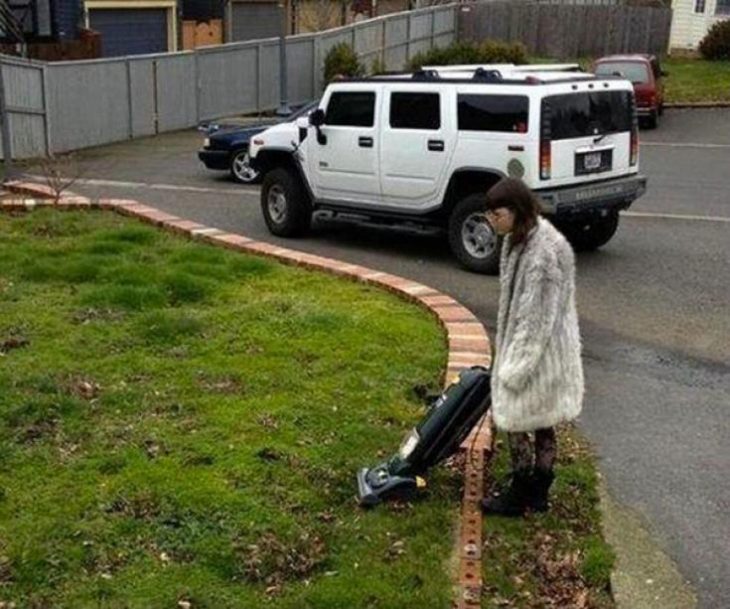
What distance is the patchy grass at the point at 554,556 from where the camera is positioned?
14.6ft

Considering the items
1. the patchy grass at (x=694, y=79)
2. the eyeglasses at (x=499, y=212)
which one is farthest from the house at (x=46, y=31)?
the eyeglasses at (x=499, y=212)

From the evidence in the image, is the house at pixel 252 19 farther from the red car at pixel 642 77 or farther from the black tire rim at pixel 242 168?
the black tire rim at pixel 242 168

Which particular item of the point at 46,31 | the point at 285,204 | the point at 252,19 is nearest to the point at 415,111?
the point at 285,204

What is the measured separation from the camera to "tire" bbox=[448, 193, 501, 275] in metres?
10.7

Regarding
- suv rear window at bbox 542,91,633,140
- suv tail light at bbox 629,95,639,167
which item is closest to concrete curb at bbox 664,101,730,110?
suv tail light at bbox 629,95,639,167

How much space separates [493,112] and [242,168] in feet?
24.8

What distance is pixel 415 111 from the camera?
436 inches

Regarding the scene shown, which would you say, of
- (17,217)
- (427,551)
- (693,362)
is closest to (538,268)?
(427,551)

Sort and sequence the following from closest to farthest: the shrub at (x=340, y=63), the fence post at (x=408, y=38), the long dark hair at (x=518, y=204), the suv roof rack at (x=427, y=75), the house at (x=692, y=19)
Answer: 1. the long dark hair at (x=518, y=204)
2. the suv roof rack at (x=427, y=75)
3. the shrub at (x=340, y=63)
4. the fence post at (x=408, y=38)
5. the house at (x=692, y=19)

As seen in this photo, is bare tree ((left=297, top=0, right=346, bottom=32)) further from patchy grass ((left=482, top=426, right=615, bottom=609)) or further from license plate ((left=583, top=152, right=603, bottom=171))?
patchy grass ((left=482, top=426, right=615, bottom=609))

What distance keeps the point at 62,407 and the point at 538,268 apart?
2.76 m

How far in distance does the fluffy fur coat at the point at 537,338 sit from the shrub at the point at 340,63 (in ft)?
84.1

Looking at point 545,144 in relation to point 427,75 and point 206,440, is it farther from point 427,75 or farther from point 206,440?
point 206,440

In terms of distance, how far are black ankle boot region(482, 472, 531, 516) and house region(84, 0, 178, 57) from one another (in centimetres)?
2628
